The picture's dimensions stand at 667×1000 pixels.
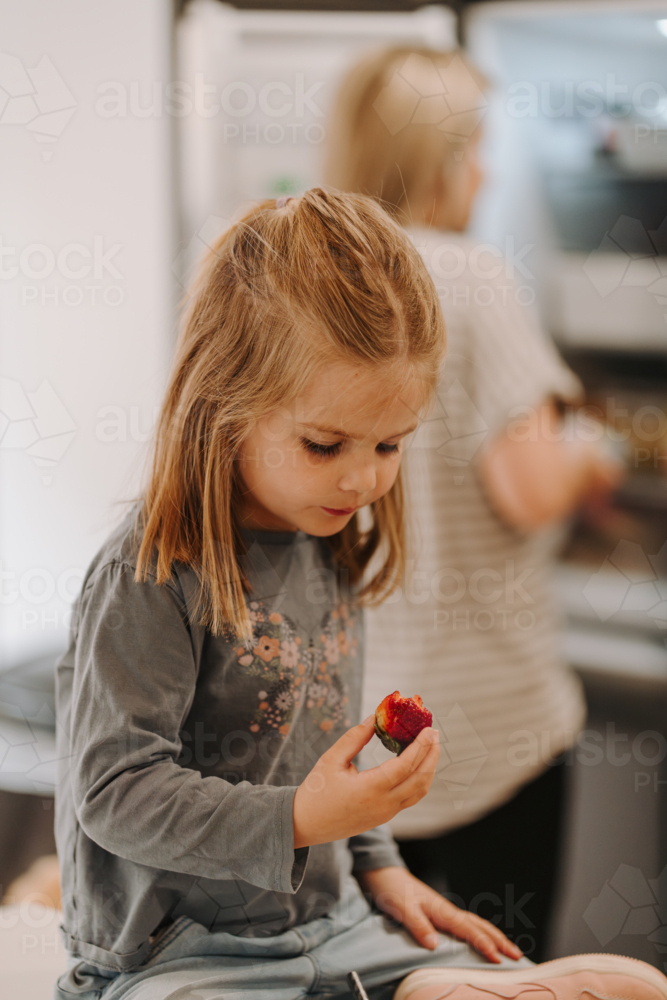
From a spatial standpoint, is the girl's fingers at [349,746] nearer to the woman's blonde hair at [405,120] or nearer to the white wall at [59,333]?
the white wall at [59,333]

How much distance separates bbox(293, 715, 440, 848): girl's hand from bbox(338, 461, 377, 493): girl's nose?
0.36 feet

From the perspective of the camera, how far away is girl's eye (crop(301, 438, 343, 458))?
15.5 inches

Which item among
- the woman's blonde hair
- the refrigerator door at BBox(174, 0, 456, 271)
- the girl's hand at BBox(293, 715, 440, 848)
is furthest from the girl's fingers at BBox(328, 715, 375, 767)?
the refrigerator door at BBox(174, 0, 456, 271)

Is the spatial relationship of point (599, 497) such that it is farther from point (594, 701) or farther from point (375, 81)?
point (375, 81)

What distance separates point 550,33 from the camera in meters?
1.35

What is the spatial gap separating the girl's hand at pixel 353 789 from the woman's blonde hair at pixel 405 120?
371mm

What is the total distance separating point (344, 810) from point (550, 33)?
133 centimetres

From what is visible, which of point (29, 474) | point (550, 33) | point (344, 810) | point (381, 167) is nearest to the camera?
point (344, 810)

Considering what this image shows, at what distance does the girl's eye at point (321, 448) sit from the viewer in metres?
0.39

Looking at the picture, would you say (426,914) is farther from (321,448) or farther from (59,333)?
(59,333)

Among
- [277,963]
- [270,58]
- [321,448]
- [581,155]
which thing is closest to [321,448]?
[321,448]

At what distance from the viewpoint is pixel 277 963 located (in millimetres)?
449

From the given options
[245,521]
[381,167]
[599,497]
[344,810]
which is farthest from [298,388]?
[599,497]

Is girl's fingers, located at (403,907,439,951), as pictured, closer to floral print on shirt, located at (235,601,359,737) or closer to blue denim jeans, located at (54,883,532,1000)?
blue denim jeans, located at (54,883,532,1000)
